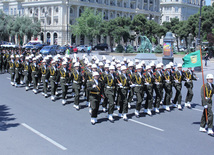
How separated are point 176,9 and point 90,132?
97725 mm

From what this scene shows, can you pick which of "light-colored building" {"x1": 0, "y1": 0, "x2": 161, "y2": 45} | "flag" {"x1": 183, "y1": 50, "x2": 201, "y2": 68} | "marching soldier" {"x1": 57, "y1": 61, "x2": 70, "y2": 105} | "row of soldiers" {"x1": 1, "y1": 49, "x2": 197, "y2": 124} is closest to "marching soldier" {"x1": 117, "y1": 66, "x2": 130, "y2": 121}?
"row of soldiers" {"x1": 1, "y1": 49, "x2": 197, "y2": 124}

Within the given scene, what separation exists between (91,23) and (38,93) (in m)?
47.5

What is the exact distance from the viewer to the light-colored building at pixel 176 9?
98838mm

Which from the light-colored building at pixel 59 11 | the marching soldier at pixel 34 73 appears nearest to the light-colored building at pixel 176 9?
the light-colored building at pixel 59 11

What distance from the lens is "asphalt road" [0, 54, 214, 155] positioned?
7.42 meters

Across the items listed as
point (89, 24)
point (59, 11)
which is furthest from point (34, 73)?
point (59, 11)

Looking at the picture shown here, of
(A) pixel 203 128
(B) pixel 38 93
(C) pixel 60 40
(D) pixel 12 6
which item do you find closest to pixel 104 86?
(A) pixel 203 128

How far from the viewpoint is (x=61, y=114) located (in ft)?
35.5

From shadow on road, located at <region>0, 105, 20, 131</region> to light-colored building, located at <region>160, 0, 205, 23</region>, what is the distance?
311ft

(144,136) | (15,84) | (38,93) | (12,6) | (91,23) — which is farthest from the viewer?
(12,6)

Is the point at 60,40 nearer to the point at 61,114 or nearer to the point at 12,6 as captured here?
the point at 12,6

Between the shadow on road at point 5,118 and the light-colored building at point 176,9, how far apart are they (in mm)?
94691

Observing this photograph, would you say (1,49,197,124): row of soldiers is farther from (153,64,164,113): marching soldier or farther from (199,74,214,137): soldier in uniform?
(199,74,214,137): soldier in uniform

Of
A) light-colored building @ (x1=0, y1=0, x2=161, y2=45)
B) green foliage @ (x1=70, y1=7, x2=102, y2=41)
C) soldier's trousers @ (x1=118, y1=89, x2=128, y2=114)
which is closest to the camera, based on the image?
soldier's trousers @ (x1=118, y1=89, x2=128, y2=114)
